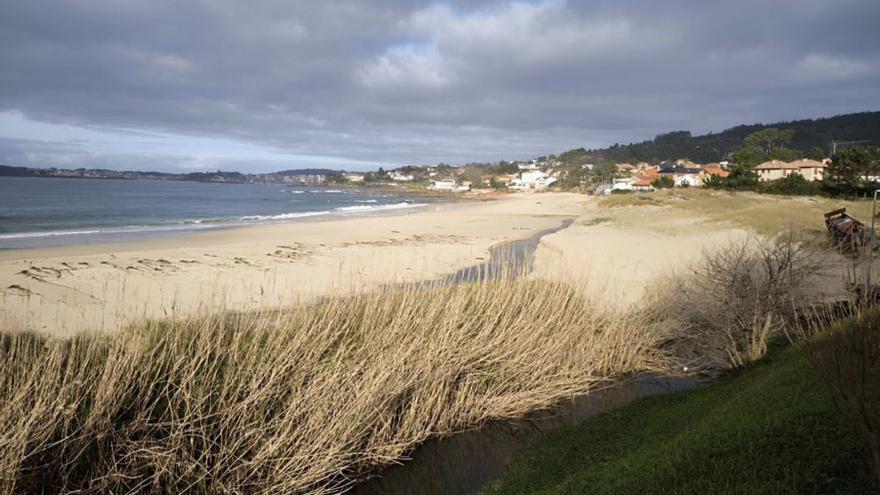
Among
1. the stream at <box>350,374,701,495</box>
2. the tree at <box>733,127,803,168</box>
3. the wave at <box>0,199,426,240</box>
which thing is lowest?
the stream at <box>350,374,701,495</box>

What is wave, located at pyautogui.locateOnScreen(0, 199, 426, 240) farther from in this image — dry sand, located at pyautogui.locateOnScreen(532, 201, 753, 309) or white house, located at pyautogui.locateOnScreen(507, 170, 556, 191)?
white house, located at pyautogui.locateOnScreen(507, 170, 556, 191)

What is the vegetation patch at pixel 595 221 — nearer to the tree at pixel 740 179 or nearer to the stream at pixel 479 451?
the tree at pixel 740 179

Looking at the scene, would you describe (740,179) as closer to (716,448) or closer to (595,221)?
(595,221)

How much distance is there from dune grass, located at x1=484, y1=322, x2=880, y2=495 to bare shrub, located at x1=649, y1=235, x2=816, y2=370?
4.52 ft

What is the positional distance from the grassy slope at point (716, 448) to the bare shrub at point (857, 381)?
14.3 inches

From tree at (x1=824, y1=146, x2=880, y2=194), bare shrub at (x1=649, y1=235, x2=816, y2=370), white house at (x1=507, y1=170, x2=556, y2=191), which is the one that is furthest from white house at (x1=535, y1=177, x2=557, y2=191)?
bare shrub at (x1=649, y1=235, x2=816, y2=370)

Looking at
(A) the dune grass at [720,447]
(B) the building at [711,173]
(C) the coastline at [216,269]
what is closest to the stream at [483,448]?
(A) the dune grass at [720,447]

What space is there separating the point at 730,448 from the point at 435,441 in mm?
4213

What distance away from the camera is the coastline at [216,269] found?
45.7ft

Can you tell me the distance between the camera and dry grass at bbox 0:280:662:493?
5750 millimetres

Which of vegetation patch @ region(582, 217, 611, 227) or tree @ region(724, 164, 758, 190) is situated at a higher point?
tree @ region(724, 164, 758, 190)

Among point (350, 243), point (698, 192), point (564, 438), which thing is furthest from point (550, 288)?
point (698, 192)

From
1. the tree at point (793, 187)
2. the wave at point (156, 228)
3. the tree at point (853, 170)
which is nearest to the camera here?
the wave at point (156, 228)

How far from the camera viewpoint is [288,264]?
2431 cm
